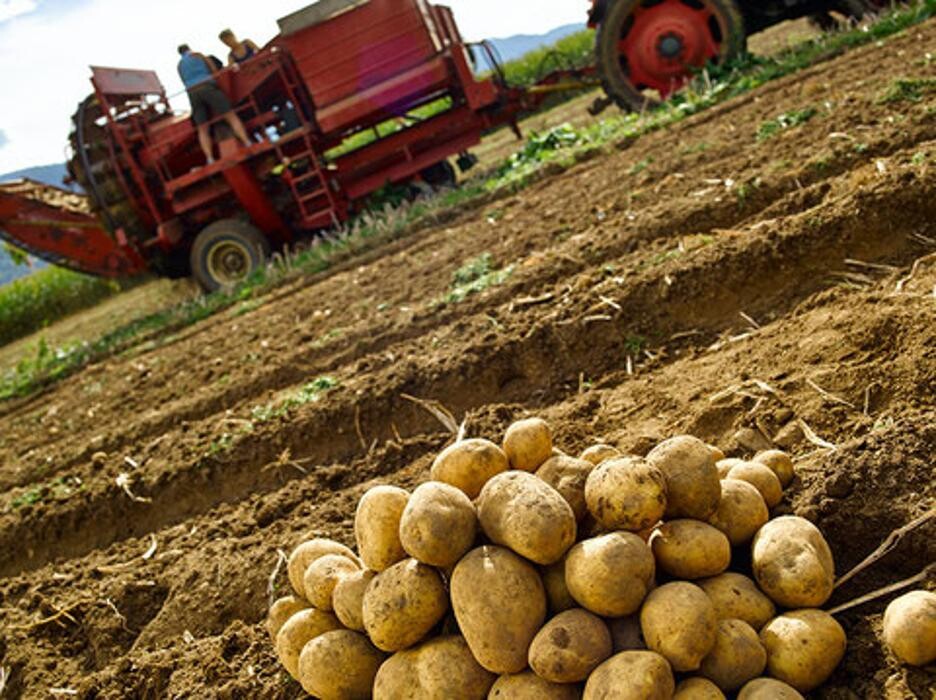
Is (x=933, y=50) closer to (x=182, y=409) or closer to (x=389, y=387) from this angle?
(x=389, y=387)

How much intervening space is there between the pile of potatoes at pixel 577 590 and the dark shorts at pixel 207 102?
33.2ft

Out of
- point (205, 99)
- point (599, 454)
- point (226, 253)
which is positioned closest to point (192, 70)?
point (205, 99)

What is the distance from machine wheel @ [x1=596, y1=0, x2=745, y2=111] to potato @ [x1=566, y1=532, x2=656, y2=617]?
9.30 metres

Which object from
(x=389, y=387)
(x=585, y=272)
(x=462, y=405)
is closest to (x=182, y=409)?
(x=389, y=387)

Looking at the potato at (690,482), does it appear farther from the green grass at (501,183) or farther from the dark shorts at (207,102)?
the dark shorts at (207,102)

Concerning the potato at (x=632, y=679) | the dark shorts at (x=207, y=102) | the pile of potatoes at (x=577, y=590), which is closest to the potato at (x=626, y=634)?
the pile of potatoes at (x=577, y=590)

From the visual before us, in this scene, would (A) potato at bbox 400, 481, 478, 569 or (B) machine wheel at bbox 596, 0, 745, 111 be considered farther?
(B) machine wheel at bbox 596, 0, 745, 111

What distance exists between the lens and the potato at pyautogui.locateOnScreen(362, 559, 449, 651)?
200 cm

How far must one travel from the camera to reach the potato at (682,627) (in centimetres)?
177

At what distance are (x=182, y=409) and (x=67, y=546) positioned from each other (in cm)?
145

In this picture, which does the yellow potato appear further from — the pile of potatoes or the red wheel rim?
the red wheel rim

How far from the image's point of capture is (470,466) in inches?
89.7

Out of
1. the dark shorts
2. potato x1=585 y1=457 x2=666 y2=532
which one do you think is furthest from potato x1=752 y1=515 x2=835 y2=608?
the dark shorts

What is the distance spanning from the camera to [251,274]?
36.7ft
